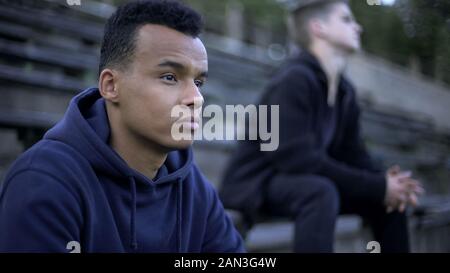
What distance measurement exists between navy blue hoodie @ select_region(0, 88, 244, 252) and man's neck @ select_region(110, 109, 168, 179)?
0.07ft

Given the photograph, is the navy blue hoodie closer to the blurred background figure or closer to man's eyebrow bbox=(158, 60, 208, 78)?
man's eyebrow bbox=(158, 60, 208, 78)

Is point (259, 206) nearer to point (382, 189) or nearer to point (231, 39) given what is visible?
point (382, 189)

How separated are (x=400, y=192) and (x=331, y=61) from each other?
1.71ft

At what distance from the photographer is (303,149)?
6.48ft

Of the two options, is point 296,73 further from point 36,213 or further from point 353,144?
point 36,213

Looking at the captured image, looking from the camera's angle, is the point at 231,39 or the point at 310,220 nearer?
the point at 310,220

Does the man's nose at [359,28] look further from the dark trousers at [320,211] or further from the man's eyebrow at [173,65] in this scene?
the man's eyebrow at [173,65]

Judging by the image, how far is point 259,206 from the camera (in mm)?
2088

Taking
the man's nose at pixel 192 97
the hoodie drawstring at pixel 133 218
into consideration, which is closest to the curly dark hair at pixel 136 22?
the man's nose at pixel 192 97

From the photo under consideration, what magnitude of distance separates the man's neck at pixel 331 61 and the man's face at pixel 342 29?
32mm

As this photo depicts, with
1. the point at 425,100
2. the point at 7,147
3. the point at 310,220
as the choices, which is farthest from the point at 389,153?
the point at 7,147

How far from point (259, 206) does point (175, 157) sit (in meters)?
0.78
